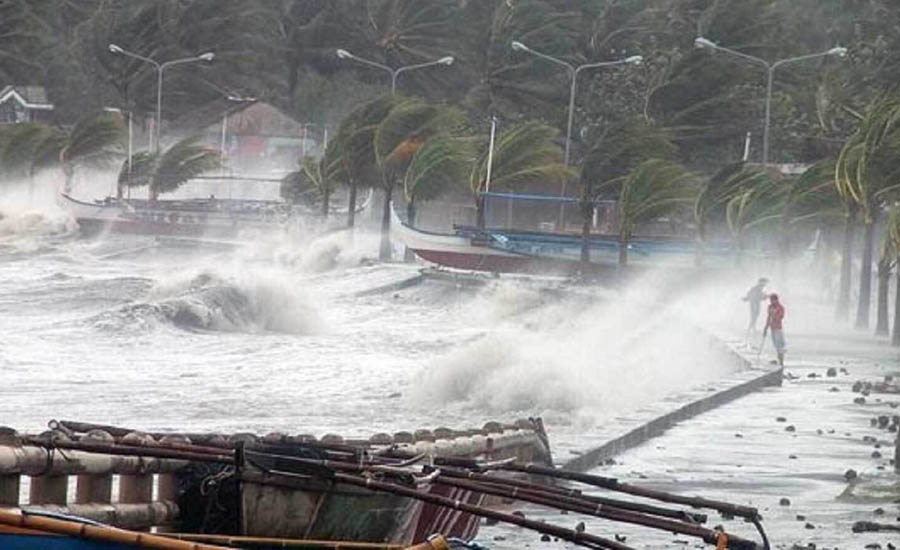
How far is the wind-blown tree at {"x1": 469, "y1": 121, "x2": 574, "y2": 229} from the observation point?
68938 mm

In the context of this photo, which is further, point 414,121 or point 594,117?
point 594,117

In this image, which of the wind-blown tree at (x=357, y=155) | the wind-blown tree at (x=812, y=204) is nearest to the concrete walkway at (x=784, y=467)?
the wind-blown tree at (x=812, y=204)

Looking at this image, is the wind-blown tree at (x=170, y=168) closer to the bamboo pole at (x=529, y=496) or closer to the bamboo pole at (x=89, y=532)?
the bamboo pole at (x=529, y=496)

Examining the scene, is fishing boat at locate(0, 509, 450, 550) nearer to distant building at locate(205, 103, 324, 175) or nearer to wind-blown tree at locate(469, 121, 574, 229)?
wind-blown tree at locate(469, 121, 574, 229)

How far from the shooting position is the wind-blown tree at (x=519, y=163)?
6894 cm

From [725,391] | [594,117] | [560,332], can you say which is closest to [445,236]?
[560,332]

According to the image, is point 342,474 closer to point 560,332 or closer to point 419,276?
point 560,332

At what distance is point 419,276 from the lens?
204 feet

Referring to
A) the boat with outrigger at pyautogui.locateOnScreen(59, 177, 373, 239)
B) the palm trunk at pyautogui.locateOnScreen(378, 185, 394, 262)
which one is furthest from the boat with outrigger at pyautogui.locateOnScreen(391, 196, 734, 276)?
the boat with outrigger at pyautogui.locateOnScreen(59, 177, 373, 239)

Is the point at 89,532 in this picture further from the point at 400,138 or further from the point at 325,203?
the point at 325,203

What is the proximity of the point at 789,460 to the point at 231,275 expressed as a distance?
3551 cm

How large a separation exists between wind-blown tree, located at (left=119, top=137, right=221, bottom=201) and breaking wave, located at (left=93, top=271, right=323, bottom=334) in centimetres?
3944

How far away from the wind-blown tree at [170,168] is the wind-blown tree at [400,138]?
18.8m

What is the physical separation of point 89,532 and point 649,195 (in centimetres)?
5302
